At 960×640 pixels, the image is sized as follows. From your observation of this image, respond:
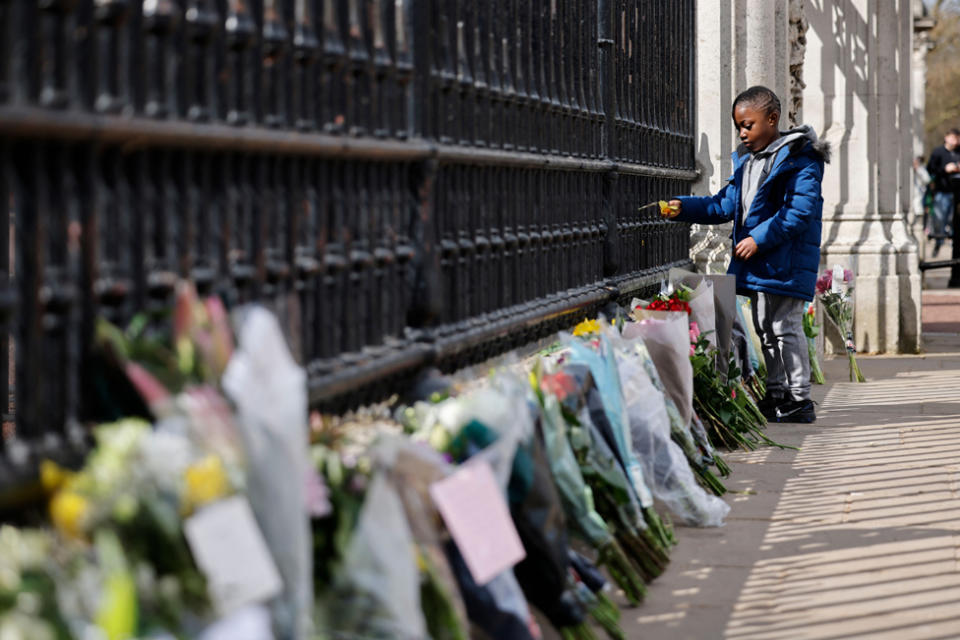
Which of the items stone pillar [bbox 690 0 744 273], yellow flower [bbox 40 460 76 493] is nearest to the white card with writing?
yellow flower [bbox 40 460 76 493]

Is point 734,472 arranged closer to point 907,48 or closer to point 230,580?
point 230,580

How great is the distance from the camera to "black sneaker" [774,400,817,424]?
896 centimetres

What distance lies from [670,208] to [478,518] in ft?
18.0

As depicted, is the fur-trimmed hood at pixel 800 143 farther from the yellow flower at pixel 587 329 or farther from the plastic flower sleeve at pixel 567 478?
the plastic flower sleeve at pixel 567 478

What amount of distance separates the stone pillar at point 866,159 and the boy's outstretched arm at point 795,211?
5557 millimetres

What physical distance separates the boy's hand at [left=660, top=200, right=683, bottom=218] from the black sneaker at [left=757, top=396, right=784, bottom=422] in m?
1.32

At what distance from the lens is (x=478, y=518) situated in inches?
130

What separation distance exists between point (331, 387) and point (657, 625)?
1445mm

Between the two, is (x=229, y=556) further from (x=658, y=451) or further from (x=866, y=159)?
(x=866, y=159)

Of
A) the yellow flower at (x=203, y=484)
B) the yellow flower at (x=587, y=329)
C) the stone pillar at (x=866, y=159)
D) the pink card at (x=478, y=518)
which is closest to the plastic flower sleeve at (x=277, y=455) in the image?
the yellow flower at (x=203, y=484)

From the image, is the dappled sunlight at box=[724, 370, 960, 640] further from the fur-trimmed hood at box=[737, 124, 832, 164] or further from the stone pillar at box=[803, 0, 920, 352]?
the stone pillar at box=[803, 0, 920, 352]

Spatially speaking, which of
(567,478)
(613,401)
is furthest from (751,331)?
(567,478)

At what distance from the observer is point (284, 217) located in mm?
3756

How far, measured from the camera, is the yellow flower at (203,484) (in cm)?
253
